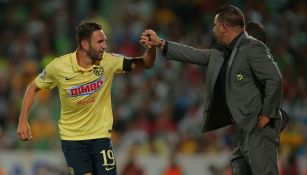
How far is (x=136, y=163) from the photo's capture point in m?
13.3

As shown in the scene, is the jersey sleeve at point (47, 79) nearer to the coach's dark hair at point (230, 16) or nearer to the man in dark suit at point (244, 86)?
the man in dark suit at point (244, 86)

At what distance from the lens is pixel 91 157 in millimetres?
8656

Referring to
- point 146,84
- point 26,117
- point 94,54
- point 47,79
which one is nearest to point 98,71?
point 94,54

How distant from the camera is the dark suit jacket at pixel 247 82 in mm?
7934

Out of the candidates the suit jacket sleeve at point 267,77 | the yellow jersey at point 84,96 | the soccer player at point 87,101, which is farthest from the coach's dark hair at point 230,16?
the yellow jersey at point 84,96

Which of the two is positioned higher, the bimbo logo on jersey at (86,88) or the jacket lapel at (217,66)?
the jacket lapel at (217,66)

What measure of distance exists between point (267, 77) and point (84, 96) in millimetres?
1912

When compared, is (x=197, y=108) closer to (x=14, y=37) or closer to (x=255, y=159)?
(x=14, y=37)

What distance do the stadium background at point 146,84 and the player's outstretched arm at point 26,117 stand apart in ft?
15.1

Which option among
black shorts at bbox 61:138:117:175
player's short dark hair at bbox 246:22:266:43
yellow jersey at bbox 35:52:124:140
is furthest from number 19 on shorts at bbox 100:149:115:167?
player's short dark hair at bbox 246:22:266:43

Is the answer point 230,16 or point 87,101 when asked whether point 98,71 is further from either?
point 230,16

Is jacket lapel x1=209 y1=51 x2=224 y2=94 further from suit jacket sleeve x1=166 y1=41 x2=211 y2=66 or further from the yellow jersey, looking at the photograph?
the yellow jersey

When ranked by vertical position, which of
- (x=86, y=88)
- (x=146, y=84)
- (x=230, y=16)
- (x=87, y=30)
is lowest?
(x=146, y=84)

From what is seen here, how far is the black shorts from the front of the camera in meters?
8.51
